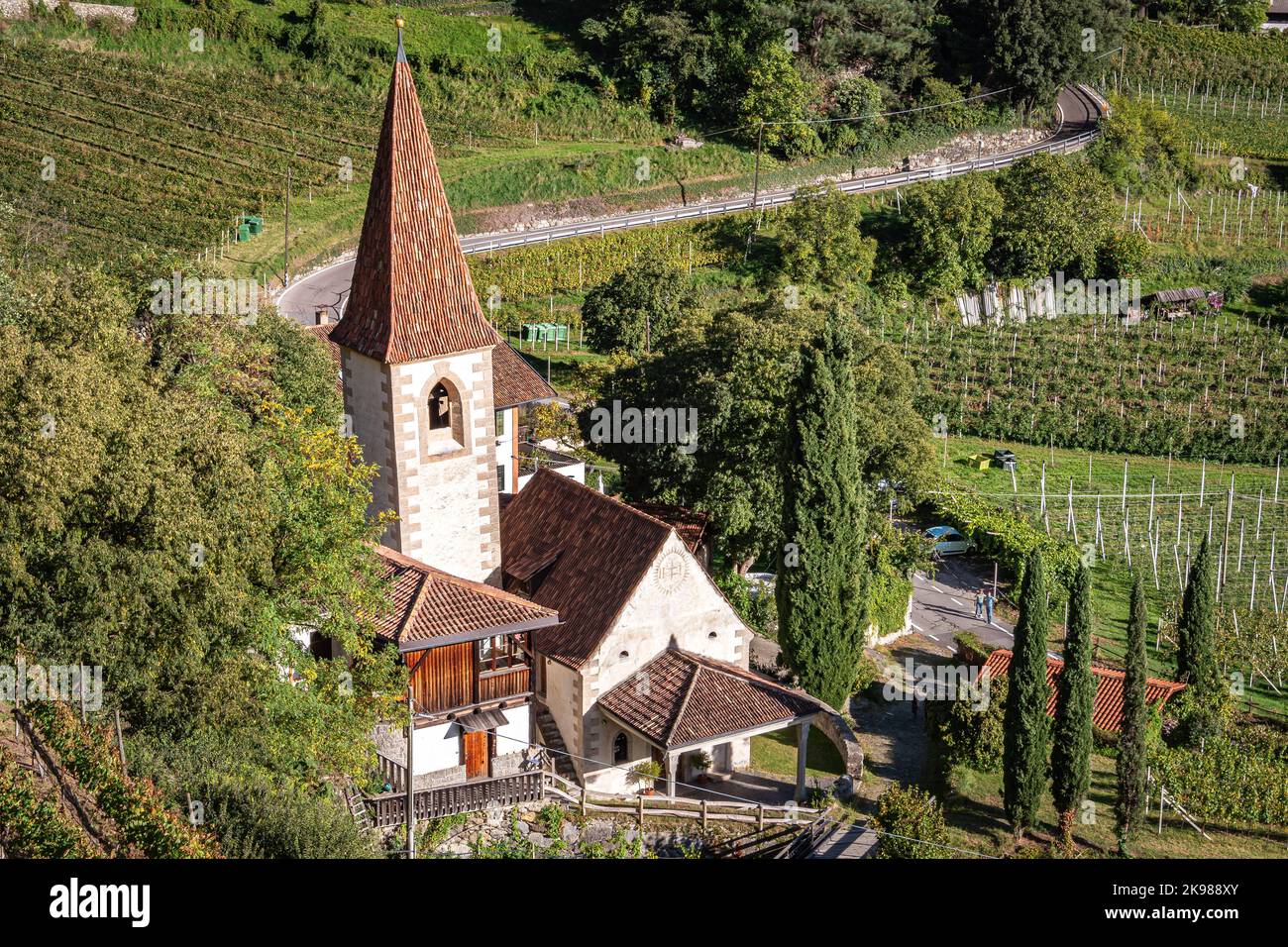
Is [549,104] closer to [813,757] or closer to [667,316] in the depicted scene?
[667,316]

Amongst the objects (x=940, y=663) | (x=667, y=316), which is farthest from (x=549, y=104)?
(x=940, y=663)

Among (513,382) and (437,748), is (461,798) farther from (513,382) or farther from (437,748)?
(513,382)

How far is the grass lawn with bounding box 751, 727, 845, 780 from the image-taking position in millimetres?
48469

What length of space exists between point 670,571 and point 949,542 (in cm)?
2843

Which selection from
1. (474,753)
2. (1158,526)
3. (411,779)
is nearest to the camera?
(411,779)

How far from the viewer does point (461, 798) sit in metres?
40.4

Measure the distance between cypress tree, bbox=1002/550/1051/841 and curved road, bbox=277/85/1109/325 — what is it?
43.2 metres

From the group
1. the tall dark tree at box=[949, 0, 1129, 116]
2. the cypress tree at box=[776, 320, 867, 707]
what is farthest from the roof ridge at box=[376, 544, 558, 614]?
the tall dark tree at box=[949, 0, 1129, 116]

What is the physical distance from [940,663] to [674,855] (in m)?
21.6

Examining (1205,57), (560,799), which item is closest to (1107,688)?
(560,799)

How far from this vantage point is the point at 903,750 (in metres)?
52.6

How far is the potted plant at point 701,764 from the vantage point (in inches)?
1849

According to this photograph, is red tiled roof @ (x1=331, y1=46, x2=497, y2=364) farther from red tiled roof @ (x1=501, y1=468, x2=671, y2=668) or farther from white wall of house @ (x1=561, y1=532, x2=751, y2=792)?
white wall of house @ (x1=561, y1=532, x2=751, y2=792)

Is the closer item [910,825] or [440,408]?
[910,825]
